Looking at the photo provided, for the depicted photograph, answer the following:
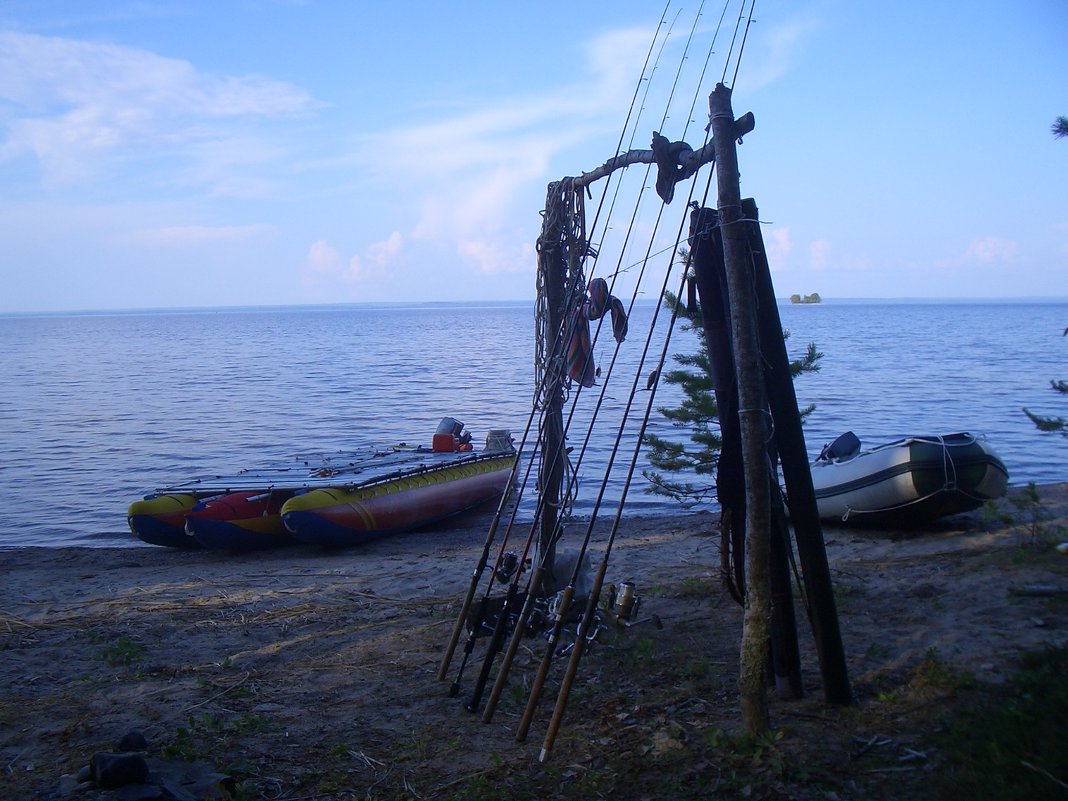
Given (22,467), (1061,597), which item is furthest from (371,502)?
(22,467)

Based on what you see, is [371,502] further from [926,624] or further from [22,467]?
[22,467]

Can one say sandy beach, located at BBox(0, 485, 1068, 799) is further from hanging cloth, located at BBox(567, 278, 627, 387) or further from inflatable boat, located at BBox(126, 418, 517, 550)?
inflatable boat, located at BBox(126, 418, 517, 550)

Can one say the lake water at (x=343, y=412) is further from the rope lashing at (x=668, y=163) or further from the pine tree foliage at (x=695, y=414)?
the rope lashing at (x=668, y=163)

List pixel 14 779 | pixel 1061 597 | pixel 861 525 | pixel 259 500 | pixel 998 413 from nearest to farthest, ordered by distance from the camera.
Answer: pixel 14 779
pixel 1061 597
pixel 861 525
pixel 259 500
pixel 998 413

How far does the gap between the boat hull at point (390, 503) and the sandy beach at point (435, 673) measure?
3.08 metres

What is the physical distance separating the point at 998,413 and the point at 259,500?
21735 millimetres

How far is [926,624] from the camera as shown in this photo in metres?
6.03

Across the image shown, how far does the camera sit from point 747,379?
15.5 feet

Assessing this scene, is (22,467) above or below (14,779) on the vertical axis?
below

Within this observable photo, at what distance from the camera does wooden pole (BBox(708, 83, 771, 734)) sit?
469 centimetres

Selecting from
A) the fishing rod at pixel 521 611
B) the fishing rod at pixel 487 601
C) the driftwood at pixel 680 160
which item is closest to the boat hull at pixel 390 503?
the fishing rod at pixel 487 601

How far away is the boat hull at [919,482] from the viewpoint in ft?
31.5

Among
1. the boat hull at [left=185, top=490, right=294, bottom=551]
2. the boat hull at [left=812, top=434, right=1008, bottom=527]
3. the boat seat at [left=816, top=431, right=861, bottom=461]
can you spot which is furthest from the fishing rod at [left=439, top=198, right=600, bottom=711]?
Answer: the boat hull at [left=185, top=490, right=294, bottom=551]

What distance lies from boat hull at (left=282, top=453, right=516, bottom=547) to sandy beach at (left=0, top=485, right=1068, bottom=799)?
10.1 feet
